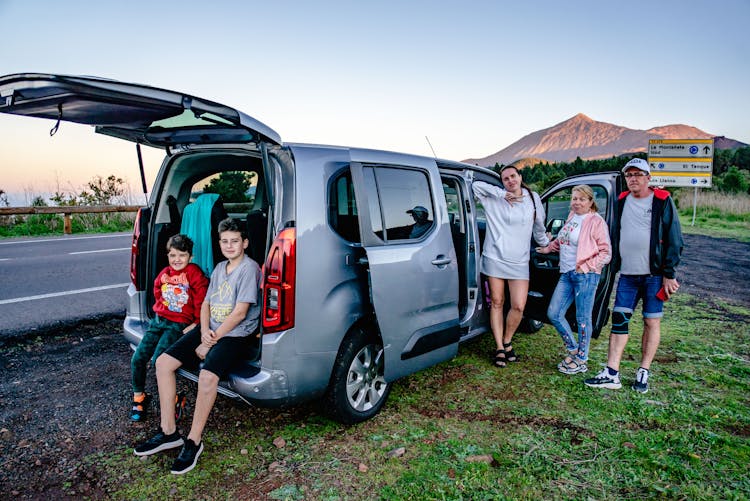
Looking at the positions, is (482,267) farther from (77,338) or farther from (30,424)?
(77,338)

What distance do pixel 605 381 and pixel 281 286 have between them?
295 cm

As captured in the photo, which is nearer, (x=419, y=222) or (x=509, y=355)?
(x=419, y=222)

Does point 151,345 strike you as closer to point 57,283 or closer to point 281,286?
point 281,286

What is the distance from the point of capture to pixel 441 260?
11.6 ft

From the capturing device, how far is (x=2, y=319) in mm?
5078

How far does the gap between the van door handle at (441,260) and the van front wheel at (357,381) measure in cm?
75

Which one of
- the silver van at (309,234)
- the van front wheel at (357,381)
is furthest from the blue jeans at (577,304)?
the van front wheel at (357,381)

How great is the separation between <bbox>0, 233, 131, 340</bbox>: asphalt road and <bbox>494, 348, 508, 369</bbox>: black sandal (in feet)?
14.2

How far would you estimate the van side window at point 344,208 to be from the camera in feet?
9.53

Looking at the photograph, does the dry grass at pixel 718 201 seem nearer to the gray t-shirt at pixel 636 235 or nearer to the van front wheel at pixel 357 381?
the gray t-shirt at pixel 636 235

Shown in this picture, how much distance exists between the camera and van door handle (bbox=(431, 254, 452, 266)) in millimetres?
3492

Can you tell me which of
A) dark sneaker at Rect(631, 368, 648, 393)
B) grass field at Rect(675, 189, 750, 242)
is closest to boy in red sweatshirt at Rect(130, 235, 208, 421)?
dark sneaker at Rect(631, 368, 648, 393)

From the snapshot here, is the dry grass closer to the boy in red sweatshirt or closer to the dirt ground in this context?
the boy in red sweatshirt

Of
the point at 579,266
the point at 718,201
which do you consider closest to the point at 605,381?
the point at 579,266
